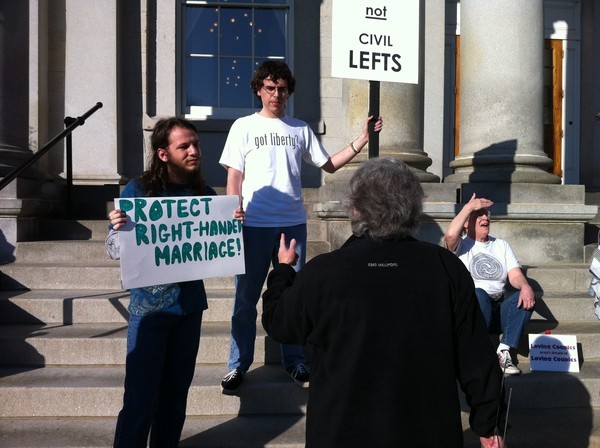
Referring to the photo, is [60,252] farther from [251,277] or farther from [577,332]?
[577,332]

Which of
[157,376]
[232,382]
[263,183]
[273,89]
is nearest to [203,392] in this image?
[232,382]

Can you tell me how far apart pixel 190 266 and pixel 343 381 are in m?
1.46

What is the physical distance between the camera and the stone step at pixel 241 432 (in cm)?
409

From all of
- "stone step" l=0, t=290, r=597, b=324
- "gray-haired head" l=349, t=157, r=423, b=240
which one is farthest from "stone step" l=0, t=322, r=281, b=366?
"gray-haired head" l=349, t=157, r=423, b=240

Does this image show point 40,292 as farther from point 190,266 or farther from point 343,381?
point 343,381

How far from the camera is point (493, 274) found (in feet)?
17.3

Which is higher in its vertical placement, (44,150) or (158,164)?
(44,150)

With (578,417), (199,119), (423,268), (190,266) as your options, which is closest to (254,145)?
(190,266)

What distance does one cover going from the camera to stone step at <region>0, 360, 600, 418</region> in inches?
175

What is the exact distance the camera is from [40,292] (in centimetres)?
576

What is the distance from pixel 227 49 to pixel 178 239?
6.70 metres

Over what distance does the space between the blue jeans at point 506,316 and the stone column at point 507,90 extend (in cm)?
218

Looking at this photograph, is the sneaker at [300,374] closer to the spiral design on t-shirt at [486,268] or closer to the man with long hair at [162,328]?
the man with long hair at [162,328]

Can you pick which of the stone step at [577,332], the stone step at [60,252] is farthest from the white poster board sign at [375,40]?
the stone step at [60,252]
